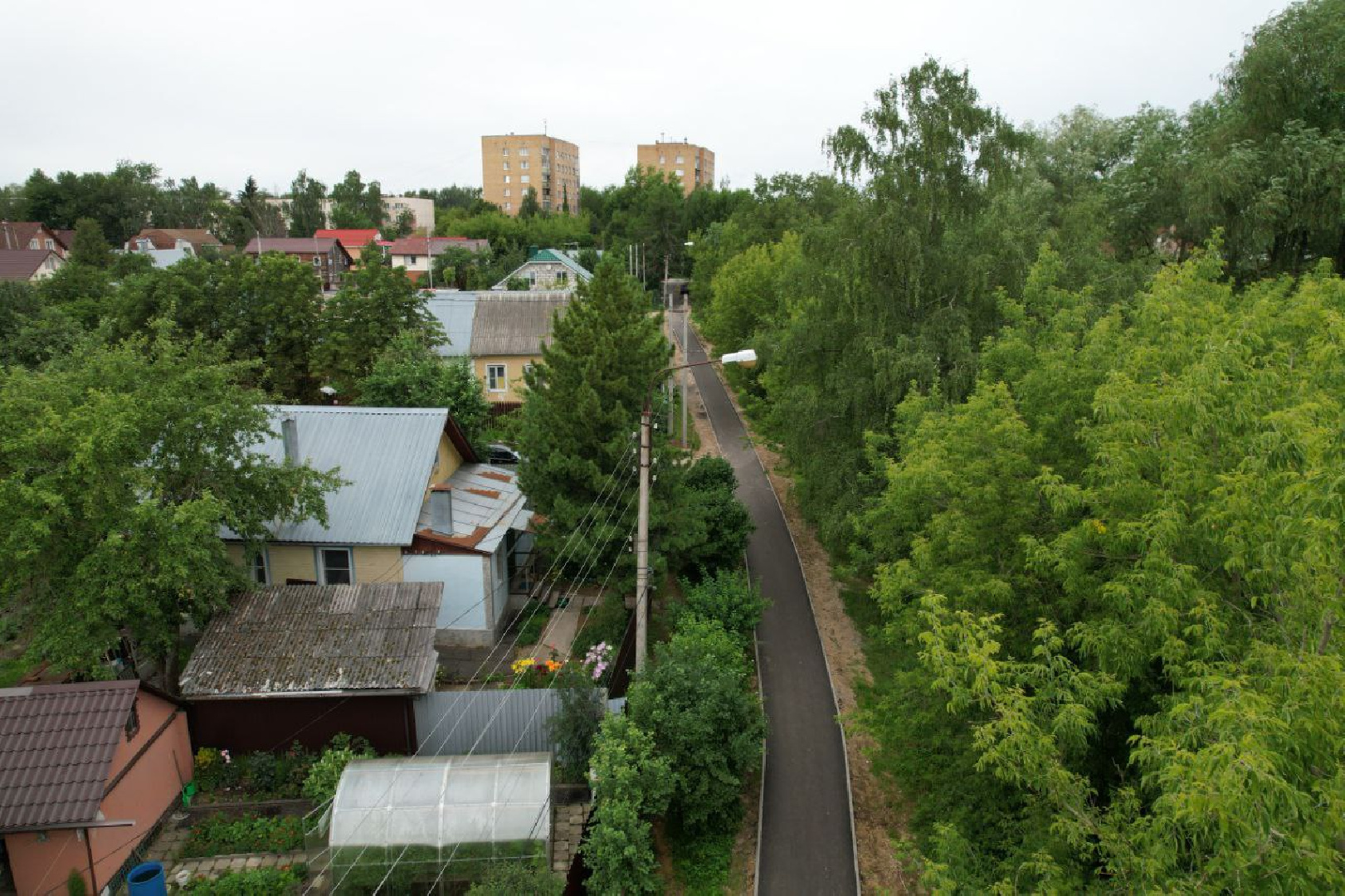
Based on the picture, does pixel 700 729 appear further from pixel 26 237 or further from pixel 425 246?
pixel 26 237

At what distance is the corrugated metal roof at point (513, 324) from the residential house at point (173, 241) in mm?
57029

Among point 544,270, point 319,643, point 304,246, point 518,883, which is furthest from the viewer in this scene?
point 304,246

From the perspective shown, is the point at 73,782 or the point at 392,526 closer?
the point at 73,782

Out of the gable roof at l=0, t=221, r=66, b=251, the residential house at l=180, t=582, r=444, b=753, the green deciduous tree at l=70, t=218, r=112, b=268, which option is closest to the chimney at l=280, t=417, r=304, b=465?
the residential house at l=180, t=582, r=444, b=753

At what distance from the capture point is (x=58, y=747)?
460 inches

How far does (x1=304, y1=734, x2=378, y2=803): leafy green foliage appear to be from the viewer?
1364 centimetres

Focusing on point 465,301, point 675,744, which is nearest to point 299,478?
point 675,744

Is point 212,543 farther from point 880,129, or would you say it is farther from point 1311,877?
point 880,129

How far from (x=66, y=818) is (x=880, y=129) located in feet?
69.6

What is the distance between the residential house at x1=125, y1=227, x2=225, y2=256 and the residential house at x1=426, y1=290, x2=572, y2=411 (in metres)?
56.2

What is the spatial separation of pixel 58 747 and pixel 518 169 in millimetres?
122672

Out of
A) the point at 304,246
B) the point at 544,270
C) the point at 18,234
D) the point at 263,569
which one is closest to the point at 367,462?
the point at 263,569

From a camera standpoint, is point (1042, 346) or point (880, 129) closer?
point (1042, 346)

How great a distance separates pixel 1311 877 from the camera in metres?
6.06
